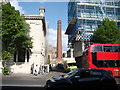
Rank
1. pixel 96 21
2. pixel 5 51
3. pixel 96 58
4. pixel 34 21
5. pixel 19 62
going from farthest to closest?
pixel 96 21 → pixel 34 21 → pixel 19 62 → pixel 5 51 → pixel 96 58

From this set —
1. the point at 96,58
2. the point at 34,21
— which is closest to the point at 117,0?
the point at 34,21

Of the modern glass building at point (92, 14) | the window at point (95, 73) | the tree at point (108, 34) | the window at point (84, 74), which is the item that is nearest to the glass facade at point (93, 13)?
the modern glass building at point (92, 14)

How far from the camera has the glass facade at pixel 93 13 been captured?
50375 mm

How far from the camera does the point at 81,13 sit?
51156mm

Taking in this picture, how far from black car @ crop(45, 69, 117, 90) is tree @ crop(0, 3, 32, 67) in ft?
61.3

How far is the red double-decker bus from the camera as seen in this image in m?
19.2

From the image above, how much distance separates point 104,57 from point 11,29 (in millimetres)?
14668

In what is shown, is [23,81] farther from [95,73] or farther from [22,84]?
[95,73]

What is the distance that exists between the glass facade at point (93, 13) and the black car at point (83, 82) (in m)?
40.7

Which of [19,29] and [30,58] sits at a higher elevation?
[19,29]

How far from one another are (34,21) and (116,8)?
1226 inches

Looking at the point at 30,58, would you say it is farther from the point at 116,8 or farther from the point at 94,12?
the point at 116,8

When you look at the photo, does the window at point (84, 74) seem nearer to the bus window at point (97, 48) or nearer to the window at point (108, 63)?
the window at point (108, 63)

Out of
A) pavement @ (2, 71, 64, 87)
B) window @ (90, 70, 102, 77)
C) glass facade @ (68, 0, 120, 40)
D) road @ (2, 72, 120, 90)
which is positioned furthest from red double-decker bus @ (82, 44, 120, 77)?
glass facade @ (68, 0, 120, 40)
